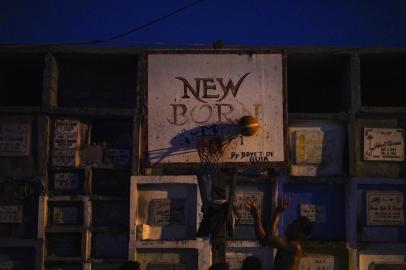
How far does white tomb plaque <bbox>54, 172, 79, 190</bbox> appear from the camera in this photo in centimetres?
916

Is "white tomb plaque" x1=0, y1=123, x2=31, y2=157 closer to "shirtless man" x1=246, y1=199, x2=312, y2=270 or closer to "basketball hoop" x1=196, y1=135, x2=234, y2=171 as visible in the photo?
"basketball hoop" x1=196, y1=135, x2=234, y2=171

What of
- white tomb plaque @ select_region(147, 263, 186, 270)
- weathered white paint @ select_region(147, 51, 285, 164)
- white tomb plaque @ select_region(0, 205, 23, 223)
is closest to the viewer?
weathered white paint @ select_region(147, 51, 285, 164)

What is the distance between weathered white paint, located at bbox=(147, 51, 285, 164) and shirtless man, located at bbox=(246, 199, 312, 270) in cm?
71

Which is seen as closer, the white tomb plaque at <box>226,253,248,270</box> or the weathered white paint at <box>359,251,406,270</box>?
the weathered white paint at <box>359,251,406,270</box>

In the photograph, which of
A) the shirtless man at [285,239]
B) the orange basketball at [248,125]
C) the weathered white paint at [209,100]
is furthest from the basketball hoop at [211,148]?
the shirtless man at [285,239]

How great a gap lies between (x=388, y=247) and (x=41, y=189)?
586 centimetres

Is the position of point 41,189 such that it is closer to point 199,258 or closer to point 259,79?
point 199,258

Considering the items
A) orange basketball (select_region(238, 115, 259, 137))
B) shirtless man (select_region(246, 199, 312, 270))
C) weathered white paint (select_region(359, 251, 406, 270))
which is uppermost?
orange basketball (select_region(238, 115, 259, 137))

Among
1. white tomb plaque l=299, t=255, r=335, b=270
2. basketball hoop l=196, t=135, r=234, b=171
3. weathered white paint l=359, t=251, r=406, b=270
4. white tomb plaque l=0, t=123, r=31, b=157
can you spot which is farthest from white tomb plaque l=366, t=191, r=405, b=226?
white tomb plaque l=0, t=123, r=31, b=157

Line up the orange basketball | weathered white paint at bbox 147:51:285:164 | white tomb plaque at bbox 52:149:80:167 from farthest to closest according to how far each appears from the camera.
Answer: white tomb plaque at bbox 52:149:80:167 → weathered white paint at bbox 147:51:285:164 → the orange basketball

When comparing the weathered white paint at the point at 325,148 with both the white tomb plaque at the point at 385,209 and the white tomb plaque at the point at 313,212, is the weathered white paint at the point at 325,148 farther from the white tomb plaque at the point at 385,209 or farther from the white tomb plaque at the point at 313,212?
the white tomb plaque at the point at 385,209

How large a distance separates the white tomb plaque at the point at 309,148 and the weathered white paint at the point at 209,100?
2.53 meters

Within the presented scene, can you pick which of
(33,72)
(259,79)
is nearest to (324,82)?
(259,79)

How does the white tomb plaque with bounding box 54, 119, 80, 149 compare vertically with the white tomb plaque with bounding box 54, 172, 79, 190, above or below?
above
